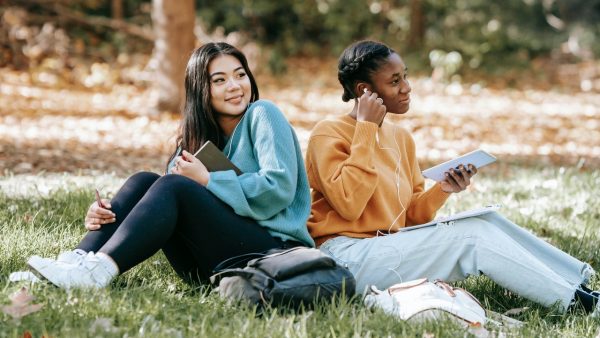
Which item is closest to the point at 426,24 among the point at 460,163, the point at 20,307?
the point at 460,163

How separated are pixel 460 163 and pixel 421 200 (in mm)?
300

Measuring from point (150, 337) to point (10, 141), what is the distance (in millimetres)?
6144

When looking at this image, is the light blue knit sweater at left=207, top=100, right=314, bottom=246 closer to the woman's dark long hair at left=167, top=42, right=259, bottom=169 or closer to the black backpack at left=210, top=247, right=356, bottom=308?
the woman's dark long hair at left=167, top=42, right=259, bottom=169

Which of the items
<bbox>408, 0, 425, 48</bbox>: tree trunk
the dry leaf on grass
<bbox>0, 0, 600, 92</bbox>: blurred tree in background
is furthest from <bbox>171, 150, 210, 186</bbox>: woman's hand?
<bbox>408, 0, 425, 48</bbox>: tree trunk

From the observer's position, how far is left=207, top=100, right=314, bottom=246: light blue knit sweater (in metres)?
3.26

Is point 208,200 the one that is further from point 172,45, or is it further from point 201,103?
point 172,45

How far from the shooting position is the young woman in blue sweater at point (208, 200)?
3.07 m

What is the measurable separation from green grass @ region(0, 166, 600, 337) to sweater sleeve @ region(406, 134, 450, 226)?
0.36 metres

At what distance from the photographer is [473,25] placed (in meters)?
15.6

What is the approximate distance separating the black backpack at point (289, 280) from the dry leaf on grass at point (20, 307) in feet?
2.27

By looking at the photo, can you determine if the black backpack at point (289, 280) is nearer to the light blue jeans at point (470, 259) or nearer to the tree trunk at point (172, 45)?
the light blue jeans at point (470, 259)

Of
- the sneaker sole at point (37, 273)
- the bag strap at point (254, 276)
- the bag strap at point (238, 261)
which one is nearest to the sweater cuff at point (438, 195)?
the bag strap at point (238, 261)

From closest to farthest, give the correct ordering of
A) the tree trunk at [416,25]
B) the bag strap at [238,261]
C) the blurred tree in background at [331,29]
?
the bag strap at [238,261] < the blurred tree in background at [331,29] < the tree trunk at [416,25]

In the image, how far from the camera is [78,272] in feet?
9.95
